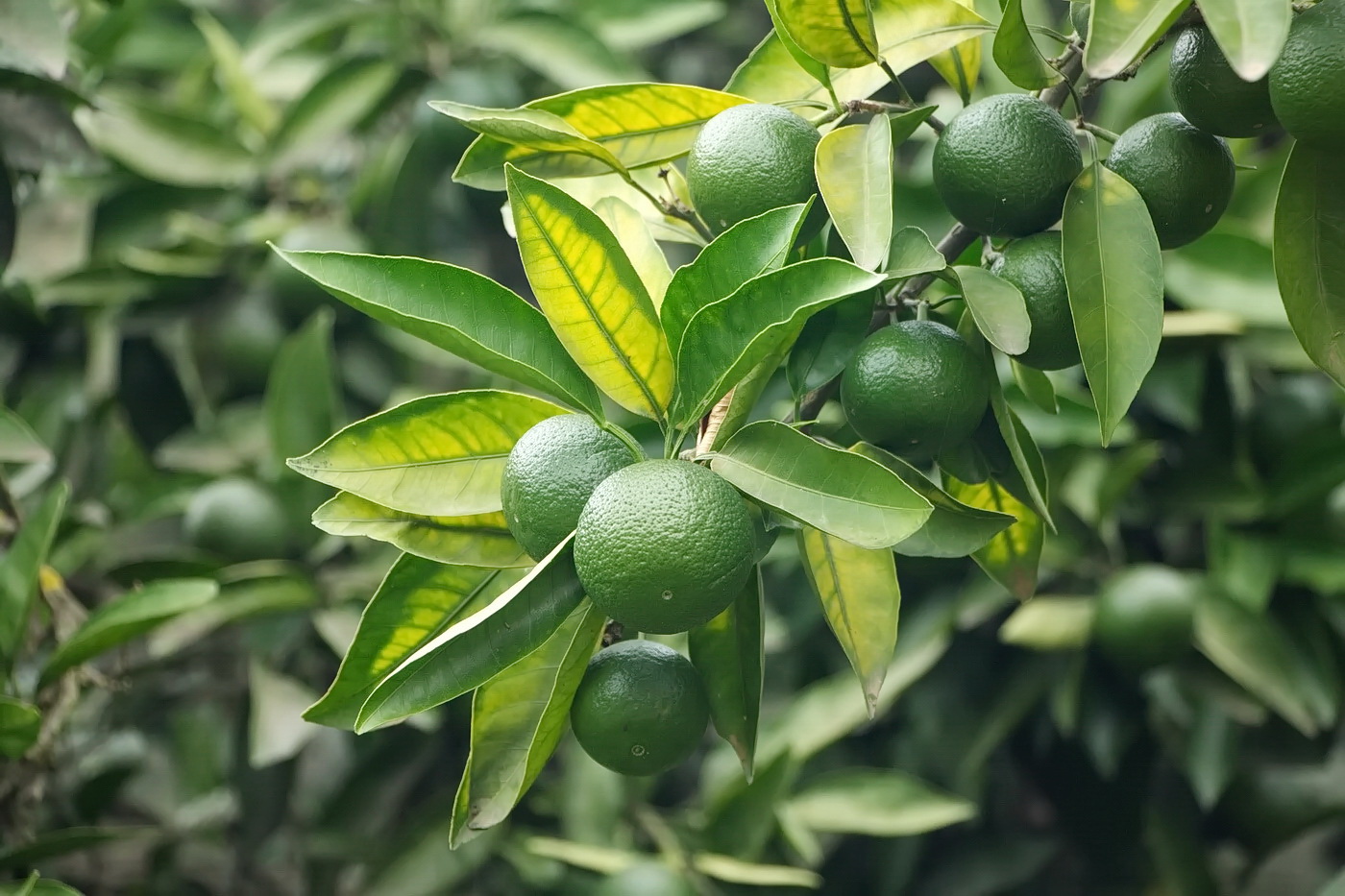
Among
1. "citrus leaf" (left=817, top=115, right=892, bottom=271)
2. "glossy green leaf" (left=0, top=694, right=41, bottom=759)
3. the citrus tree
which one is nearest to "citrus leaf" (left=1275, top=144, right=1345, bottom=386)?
the citrus tree

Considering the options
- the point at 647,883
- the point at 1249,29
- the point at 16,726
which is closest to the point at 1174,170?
the point at 1249,29

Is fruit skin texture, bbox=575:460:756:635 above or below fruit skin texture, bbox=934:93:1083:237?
below

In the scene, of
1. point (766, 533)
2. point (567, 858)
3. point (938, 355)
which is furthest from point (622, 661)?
point (567, 858)

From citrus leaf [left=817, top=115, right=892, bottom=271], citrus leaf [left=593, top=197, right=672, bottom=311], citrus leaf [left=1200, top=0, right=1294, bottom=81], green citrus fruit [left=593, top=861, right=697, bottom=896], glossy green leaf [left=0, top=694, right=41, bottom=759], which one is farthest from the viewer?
green citrus fruit [left=593, top=861, right=697, bottom=896]

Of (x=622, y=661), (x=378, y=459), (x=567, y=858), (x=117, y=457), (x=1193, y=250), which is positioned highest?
(x=378, y=459)

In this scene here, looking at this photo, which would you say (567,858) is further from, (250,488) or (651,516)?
(651,516)

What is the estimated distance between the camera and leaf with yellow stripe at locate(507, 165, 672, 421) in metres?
0.55

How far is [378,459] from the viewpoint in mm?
581

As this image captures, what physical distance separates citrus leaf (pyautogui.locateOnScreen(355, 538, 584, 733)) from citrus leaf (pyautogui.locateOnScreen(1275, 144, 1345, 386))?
393 millimetres

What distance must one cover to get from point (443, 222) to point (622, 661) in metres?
1.06

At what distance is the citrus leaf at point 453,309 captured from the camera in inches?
21.7

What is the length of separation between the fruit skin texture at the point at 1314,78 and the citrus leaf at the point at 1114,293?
8 centimetres

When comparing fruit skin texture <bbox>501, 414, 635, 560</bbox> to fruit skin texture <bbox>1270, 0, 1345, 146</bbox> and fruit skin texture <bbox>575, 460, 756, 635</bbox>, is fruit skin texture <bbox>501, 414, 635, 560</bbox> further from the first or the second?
fruit skin texture <bbox>1270, 0, 1345, 146</bbox>

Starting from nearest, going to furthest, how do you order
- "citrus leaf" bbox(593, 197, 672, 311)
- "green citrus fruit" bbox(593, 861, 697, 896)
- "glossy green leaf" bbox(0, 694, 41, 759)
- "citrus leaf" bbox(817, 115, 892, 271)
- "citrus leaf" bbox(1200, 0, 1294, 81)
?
"citrus leaf" bbox(1200, 0, 1294, 81) < "citrus leaf" bbox(817, 115, 892, 271) < "citrus leaf" bbox(593, 197, 672, 311) < "glossy green leaf" bbox(0, 694, 41, 759) < "green citrus fruit" bbox(593, 861, 697, 896)
